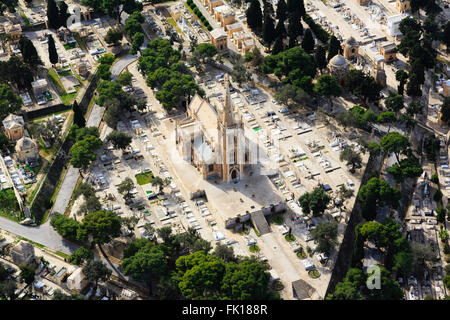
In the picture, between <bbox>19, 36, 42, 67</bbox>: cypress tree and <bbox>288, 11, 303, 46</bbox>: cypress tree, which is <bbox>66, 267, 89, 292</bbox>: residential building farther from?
<bbox>288, 11, 303, 46</bbox>: cypress tree

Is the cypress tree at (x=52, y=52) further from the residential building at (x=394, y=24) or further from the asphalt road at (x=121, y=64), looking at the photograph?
the residential building at (x=394, y=24)

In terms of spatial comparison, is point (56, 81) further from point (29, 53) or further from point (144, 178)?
point (144, 178)

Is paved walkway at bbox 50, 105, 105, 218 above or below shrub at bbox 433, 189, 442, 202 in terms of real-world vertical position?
above

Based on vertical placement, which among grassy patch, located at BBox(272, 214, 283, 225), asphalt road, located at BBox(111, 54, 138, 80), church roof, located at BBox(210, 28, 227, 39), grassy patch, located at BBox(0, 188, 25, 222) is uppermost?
church roof, located at BBox(210, 28, 227, 39)

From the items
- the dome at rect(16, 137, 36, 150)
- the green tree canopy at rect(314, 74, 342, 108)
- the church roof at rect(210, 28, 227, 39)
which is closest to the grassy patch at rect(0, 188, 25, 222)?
the dome at rect(16, 137, 36, 150)

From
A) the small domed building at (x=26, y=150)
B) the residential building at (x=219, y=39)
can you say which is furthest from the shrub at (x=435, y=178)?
the small domed building at (x=26, y=150)

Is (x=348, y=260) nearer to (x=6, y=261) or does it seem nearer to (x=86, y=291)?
(x=86, y=291)
